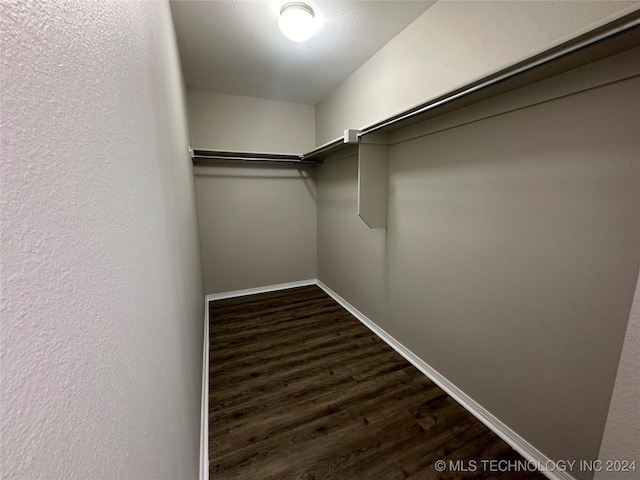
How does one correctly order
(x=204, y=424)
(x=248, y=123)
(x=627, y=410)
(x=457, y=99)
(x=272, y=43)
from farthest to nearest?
(x=248, y=123)
(x=272, y=43)
(x=204, y=424)
(x=457, y=99)
(x=627, y=410)

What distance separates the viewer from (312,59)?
7.59 ft

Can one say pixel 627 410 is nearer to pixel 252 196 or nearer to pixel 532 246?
pixel 532 246

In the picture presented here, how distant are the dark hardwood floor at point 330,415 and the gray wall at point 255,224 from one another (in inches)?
40.6

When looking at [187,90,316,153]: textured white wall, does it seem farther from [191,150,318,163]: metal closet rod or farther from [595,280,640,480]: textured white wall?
[595,280,640,480]: textured white wall

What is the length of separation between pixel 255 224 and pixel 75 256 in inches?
126

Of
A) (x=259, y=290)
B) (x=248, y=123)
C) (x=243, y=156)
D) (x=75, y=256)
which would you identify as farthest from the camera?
(x=259, y=290)

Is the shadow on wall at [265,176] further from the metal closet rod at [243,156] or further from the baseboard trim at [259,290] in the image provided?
the baseboard trim at [259,290]

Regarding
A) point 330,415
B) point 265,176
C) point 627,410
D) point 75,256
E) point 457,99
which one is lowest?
point 330,415

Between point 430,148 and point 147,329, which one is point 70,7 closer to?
point 147,329

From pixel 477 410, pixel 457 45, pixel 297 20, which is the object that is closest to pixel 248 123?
pixel 297 20

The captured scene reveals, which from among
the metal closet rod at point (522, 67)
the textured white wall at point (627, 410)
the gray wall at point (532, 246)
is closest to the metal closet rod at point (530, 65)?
the metal closet rod at point (522, 67)

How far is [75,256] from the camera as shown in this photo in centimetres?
30

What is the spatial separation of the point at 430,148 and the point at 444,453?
6.05 feet

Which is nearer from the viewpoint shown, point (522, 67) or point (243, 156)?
point (522, 67)
